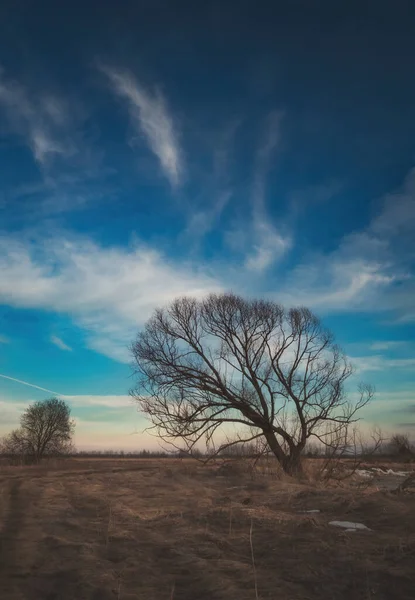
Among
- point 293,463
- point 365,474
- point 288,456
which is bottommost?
point 365,474

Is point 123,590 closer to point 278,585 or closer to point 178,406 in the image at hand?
point 278,585

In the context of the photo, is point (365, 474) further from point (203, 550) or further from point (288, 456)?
point (203, 550)

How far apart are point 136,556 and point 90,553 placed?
532 mm

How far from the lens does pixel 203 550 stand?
201 inches

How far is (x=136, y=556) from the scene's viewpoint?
193 inches

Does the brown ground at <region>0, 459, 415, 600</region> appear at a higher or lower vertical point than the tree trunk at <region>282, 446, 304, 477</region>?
lower

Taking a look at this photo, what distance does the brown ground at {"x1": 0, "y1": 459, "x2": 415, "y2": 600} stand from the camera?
3850 millimetres

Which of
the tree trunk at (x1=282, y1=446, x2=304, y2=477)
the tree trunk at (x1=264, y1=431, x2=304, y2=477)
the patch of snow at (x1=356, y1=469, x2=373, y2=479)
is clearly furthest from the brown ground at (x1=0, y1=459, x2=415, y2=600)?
the patch of snow at (x1=356, y1=469, x2=373, y2=479)

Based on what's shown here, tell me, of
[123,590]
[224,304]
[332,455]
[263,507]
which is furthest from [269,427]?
[123,590]

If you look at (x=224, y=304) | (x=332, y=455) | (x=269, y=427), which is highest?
(x=224, y=304)

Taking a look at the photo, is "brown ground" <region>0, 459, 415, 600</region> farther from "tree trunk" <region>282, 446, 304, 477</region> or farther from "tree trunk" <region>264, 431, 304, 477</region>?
"tree trunk" <region>264, 431, 304, 477</region>

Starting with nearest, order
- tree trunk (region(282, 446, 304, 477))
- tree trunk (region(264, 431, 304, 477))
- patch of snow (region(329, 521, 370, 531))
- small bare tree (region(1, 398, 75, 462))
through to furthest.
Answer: patch of snow (region(329, 521, 370, 531)) → tree trunk (region(282, 446, 304, 477)) → tree trunk (region(264, 431, 304, 477)) → small bare tree (region(1, 398, 75, 462))

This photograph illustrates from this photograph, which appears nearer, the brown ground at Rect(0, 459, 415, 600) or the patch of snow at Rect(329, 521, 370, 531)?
the brown ground at Rect(0, 459, 415, 600)

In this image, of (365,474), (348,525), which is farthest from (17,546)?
(365,474)
